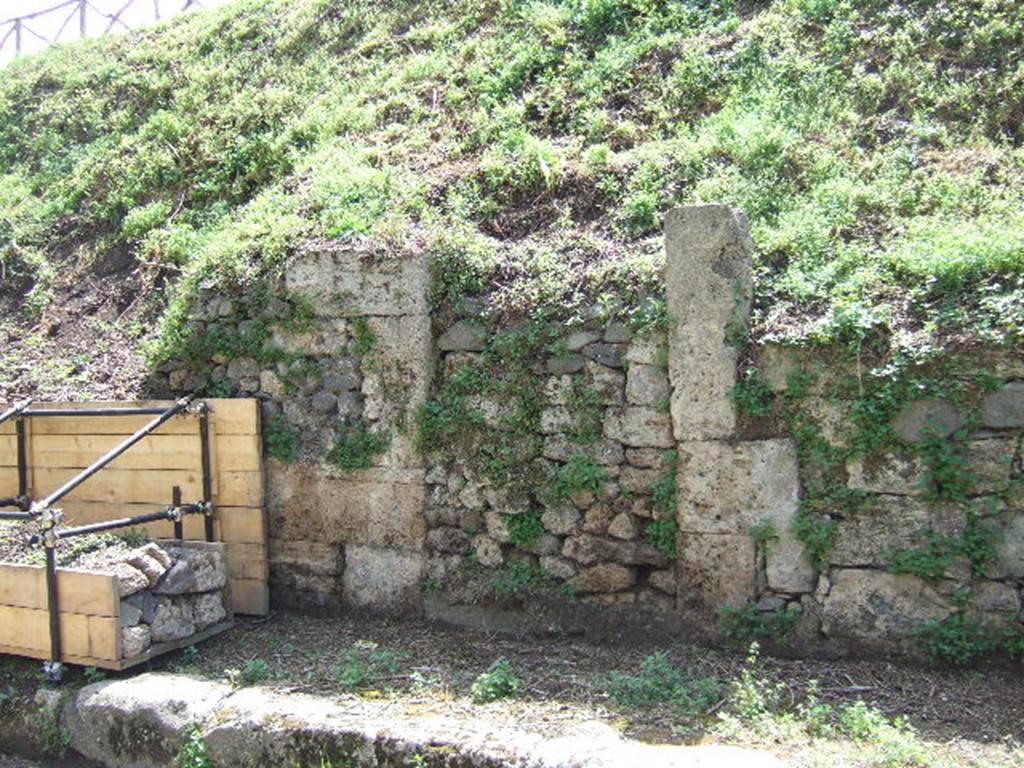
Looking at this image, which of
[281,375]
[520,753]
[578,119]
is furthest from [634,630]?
[578,119]

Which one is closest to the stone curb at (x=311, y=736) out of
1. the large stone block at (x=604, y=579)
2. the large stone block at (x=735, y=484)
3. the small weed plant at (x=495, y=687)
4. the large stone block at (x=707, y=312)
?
the small weed plant at (x=495, y=687)

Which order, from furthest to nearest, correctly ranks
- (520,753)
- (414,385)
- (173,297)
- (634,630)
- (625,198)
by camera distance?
(173,297)
(625,198)
(414,385)
(634,630)
(520,753)

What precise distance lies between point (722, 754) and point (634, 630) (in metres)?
1.81

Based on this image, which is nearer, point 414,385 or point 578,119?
point 414,385

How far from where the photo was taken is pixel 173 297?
293 inches

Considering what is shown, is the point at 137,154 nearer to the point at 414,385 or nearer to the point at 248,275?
the point at 248,275

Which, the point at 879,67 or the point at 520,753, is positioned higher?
the point at 879,67

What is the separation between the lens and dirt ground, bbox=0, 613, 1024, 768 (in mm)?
4312

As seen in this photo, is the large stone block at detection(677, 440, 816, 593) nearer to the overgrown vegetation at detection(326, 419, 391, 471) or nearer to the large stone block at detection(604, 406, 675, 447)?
the large stone block at detection(604, 406, 675, 447)

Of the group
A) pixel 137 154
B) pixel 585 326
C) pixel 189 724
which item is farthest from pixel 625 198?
pixel 137 154

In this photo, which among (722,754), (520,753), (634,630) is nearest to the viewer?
(722,754)

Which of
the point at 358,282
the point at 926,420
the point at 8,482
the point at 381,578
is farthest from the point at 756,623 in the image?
the point at 8,482

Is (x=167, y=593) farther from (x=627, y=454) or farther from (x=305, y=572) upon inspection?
(x=627, y=454)

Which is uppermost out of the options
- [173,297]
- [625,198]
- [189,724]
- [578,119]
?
[578,119]
